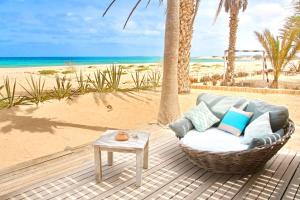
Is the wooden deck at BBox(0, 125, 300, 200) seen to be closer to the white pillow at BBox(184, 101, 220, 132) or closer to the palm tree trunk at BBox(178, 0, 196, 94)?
the white pillow at BBox(184, 101, 220, 132)

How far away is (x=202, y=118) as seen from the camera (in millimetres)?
4438

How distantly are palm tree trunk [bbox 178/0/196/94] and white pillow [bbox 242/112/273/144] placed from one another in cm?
588

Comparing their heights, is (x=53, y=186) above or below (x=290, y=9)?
below

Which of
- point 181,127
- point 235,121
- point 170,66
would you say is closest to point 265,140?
point 235,121

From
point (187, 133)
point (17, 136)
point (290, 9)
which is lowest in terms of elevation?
point (17, 136)

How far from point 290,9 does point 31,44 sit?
167ft

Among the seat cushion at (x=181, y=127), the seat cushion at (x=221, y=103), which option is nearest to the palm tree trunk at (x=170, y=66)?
the seat cushion at (x=221, y=103)

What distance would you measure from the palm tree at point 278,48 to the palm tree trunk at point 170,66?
706cm

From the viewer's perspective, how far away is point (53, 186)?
3213 mm

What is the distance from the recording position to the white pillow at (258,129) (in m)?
3.74

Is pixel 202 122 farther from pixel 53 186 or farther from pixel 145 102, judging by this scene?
pixel 145 102

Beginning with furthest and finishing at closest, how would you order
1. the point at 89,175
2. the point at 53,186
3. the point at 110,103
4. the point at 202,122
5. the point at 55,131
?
the point at 110,103 < the point at 55,131 < the point at 202,122 < the point at 89,175 < the point at 53,186

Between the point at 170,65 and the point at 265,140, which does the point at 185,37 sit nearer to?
the point at 170,65

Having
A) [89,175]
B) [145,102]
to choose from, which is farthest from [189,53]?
[89,175]
